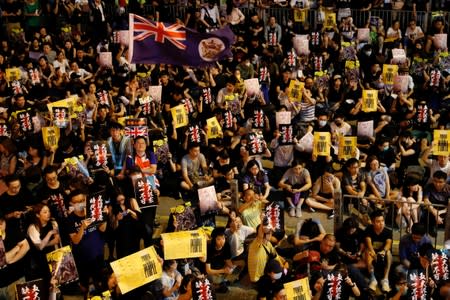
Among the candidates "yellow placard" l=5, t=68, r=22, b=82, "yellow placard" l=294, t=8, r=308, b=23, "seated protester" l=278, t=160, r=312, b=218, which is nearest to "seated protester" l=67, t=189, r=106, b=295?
"seated protester" l=278, t=160, r=312, b=218

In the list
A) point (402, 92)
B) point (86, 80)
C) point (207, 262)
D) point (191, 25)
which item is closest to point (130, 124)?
point (207, 262)

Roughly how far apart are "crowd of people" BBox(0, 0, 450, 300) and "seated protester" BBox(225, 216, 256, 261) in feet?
0.06

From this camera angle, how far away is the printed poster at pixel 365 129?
43.3ft

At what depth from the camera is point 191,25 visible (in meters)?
18.9

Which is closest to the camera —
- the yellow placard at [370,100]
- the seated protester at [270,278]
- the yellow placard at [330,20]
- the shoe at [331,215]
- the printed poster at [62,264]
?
the printed poster at [62,264]

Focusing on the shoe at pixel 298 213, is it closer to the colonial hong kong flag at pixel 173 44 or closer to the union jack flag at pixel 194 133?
the union jack flag at pixel 194 133

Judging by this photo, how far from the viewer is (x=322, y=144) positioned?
12.1m

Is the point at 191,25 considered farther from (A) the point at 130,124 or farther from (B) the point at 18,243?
(B) the point at 18,243

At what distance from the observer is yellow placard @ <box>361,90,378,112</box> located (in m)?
14.1

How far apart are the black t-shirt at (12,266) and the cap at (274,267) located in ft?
9.78

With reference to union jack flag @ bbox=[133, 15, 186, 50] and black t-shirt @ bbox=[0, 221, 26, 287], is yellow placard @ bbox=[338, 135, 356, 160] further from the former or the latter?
black t-shirt @ bbox=[0, 221, 26, 287]

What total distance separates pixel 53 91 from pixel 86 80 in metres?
0.72

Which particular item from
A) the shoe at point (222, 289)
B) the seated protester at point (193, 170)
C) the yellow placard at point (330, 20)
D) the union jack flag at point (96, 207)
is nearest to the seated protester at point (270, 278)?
the shoe at point (222, 289)

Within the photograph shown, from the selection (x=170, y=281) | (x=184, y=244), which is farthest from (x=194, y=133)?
(x=170, y=281)
